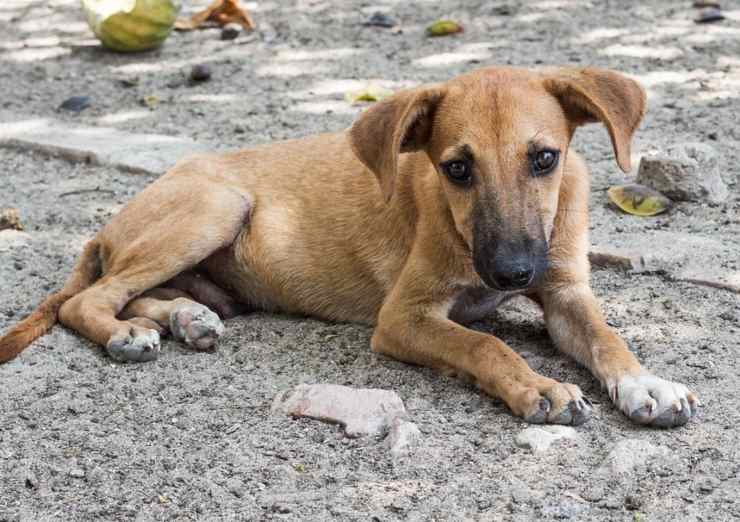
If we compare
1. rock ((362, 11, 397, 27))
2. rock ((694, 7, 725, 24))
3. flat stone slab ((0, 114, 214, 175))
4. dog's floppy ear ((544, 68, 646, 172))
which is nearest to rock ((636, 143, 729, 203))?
dog's floppy ear ((544, 68, 646, 172))

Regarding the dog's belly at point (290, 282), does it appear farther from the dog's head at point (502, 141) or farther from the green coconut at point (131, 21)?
the green coconut at point (131, 21)

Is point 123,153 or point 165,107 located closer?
point 123,153

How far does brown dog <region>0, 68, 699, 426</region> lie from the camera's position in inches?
163

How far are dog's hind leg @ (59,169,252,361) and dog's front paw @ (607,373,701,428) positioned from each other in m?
1.84

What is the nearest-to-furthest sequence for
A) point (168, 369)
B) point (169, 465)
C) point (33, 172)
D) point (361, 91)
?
point (169, 465)
point (168, 369)
point (33, 172)
point (361, 91)

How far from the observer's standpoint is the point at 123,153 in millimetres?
7062

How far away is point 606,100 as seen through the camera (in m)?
4.31

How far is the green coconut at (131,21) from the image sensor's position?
339 inches

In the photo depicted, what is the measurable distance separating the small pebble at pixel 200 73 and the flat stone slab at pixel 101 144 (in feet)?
3.37

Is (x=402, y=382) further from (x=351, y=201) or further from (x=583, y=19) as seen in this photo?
(x=583, y=19)

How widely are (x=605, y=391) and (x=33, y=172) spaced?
419 cm

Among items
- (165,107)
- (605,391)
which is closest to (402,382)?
(605,391)

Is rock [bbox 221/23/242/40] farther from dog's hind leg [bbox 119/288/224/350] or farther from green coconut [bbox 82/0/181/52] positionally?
dog's hind leg [bbox 119/288/224/350]

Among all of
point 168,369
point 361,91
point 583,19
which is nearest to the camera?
point 168,369
